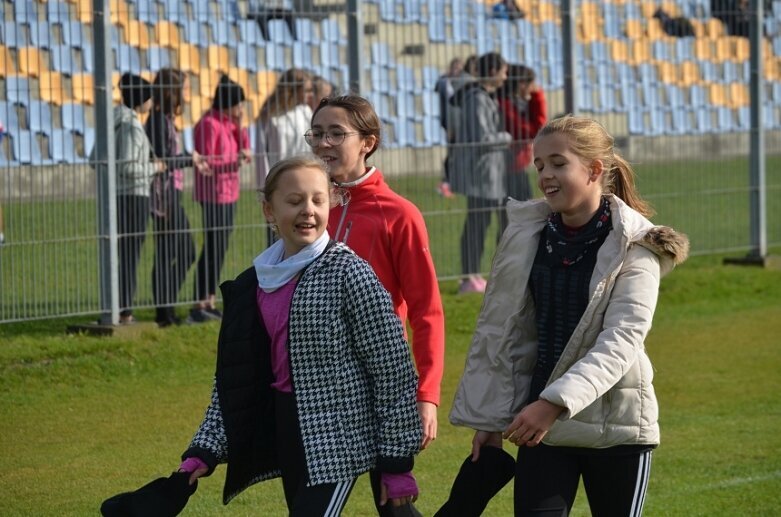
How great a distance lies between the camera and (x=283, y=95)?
38.0 feet

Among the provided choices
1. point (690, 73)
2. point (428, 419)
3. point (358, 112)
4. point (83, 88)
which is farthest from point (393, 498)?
point (690, 73)

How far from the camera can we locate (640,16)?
47.3ft

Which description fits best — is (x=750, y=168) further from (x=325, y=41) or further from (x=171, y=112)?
(x=171, y=112)

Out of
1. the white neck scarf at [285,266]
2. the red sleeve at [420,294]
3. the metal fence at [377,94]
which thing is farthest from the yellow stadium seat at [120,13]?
the white neck scarf at [285,266]

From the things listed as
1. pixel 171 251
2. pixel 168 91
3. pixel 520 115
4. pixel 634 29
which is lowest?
pixel 171 251

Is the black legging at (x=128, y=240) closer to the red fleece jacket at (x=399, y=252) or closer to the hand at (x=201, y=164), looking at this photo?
the hand at (x=201, y=164)

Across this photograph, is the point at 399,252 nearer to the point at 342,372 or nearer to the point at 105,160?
the point at 342,372

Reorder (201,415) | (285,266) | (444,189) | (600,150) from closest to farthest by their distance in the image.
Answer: (285,266)
(600,150)
(201,415)
(444,189)

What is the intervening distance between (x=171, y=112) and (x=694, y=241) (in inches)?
256

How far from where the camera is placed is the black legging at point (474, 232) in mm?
12859

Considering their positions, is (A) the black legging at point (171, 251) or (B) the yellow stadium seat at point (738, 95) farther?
(B) the yellow stadium seat at point (738, 95)

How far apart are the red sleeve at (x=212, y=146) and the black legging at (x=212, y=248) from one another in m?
0.32

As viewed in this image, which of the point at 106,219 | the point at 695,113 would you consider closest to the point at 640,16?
the point at 695,113

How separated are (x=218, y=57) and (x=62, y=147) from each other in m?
1.64
